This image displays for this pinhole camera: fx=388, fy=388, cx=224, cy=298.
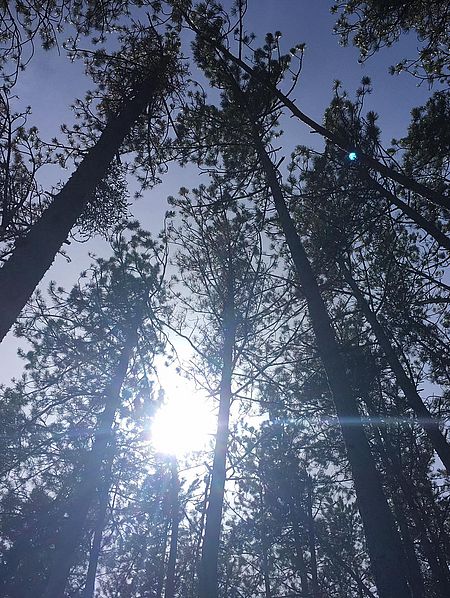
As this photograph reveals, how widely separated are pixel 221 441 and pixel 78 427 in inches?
252

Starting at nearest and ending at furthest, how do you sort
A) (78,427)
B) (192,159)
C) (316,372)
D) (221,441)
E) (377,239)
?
(221,441)
(192,159)
(377,239)
(316,372)
(78,427)

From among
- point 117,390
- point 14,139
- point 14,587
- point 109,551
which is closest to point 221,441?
point 117,390

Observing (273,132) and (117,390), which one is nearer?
(273,132)

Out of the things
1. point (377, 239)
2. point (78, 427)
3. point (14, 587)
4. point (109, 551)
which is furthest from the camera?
point (109, 551)

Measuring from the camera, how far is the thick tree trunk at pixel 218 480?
608cm

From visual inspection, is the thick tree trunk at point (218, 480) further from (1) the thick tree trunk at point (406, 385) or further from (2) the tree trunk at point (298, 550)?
(2) the tree trunk at point (298, 550)

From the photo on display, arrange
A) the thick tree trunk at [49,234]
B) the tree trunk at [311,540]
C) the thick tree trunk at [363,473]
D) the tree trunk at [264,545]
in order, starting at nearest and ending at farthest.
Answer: the thick tree trunk at [49,234] → the thick tree trunk at [363,473] → the tree trunk at [311,540] → the tree trunk at [264,545]

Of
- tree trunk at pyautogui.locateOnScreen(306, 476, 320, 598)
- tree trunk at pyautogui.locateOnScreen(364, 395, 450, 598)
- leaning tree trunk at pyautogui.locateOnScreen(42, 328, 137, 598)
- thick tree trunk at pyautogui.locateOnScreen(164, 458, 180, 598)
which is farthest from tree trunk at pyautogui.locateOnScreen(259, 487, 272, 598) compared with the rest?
leaning tree trunk at pyautogui.locateOnScreen(42, 328, 137, 598)

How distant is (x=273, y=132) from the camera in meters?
8.73

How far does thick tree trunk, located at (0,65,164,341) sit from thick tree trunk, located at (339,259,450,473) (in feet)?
20.9

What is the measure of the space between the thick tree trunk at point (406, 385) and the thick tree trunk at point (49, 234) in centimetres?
638

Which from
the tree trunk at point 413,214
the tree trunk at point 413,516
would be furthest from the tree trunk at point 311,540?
the tree trunk at point 413,214

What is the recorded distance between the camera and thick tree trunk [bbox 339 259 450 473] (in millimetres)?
7707

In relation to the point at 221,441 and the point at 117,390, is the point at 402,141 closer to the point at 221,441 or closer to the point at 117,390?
the point at 221,441
